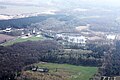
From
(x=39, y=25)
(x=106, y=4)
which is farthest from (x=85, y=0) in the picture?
(x=39, y=25)

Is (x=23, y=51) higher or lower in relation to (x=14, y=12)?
lower

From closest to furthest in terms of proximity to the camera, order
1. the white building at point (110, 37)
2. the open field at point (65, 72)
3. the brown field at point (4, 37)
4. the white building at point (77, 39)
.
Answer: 1. the open field at point (65, 72)
2. the brown field at point (4, 37)
3. the white building at point (77, 39)
4. the white building at point (110, 37)

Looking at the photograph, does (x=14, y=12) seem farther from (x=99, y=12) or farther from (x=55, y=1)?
(x=55, y=1)

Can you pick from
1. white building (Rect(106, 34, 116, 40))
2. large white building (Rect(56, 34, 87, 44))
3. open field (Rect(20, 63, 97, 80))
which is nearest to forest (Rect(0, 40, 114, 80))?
open field (Rect(20, 63, 97, 80))

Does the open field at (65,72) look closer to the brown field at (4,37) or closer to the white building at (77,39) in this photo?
the brown field at (4,37)

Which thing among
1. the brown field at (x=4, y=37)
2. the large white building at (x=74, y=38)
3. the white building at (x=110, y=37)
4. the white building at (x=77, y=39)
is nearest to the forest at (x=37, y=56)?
the brown field at (x=4, y=37)

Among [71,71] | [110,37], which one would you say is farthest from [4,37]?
[71,71]

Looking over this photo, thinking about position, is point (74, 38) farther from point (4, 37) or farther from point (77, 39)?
point (4, 37)
